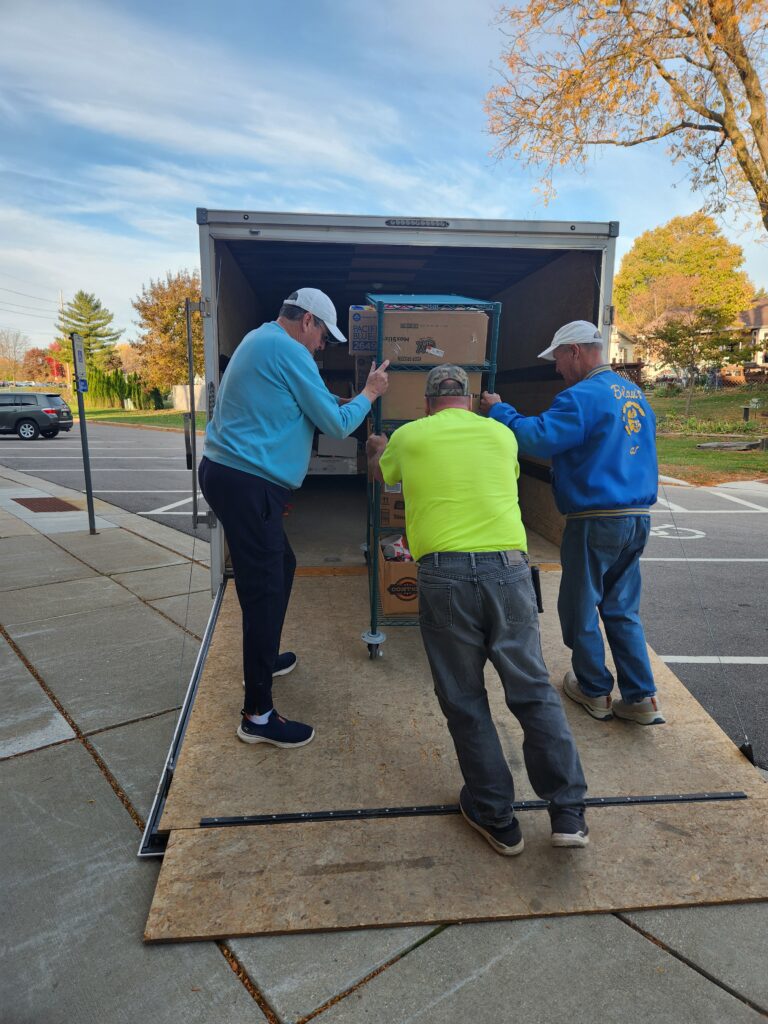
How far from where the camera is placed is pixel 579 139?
51.4ft

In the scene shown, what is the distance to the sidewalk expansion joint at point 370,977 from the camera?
180 centimetres

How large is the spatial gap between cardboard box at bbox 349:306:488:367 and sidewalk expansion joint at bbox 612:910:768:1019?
110 inches

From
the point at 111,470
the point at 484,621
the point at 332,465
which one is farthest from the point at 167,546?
the point at 111,470

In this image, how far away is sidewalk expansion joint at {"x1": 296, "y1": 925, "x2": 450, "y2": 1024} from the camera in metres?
1.80

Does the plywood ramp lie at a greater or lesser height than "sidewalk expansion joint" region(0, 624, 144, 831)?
greater

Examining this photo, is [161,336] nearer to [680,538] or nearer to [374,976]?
[680,538]

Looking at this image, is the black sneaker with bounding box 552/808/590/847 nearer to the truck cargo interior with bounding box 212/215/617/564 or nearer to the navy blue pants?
the navy blue pants

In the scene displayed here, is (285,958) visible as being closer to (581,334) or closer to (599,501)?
(599,501)

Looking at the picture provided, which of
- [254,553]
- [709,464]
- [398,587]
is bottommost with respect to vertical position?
[709,464]

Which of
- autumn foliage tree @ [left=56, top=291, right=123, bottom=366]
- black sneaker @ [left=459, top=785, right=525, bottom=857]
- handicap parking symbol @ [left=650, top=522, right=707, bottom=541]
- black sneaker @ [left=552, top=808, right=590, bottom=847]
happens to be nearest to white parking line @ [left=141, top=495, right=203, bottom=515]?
handicap parking symbol @ [left=650, top=522, right=707, bottom=541]

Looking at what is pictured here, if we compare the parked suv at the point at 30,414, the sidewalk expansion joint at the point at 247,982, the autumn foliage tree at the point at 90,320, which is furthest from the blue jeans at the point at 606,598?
the autumn foliage tree at the point at 90,320

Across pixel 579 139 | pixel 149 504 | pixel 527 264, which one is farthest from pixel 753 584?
pixel 579 139

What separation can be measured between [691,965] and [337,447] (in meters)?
5.78

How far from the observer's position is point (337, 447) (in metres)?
7.12
